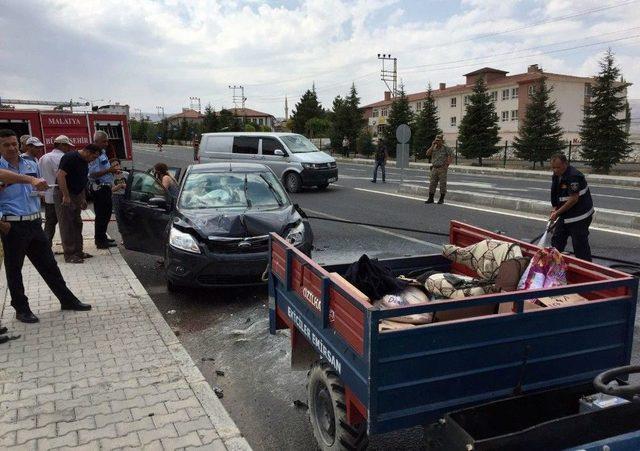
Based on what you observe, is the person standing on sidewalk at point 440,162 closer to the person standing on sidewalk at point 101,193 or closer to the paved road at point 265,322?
the paved road at point 265,322

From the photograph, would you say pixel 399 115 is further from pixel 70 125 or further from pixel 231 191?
pixel 231 191

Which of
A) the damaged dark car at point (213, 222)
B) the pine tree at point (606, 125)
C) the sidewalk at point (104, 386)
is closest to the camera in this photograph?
the sidewalk at point (104, 386)

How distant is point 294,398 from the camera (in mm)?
3980

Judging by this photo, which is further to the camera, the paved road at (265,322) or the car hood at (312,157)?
the car hood at (312,157)

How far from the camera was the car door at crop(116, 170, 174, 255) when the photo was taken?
23.8 ft

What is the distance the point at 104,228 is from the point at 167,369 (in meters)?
5.37

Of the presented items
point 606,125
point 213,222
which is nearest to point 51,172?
point 213,222

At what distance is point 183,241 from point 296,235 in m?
1.29

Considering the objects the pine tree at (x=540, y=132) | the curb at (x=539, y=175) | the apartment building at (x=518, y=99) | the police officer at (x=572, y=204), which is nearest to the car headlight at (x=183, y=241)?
the police officer at (x=572, y=204)

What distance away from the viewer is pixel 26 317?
523 centimetres

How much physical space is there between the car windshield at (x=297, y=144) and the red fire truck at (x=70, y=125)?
5.41 m

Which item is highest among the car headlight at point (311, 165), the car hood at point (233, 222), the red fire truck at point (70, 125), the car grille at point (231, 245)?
the red fire truck at point (70, 125)

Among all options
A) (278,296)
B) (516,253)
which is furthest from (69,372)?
(516,253)

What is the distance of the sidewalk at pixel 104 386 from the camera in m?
3.28
